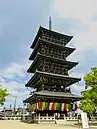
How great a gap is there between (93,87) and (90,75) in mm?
1944

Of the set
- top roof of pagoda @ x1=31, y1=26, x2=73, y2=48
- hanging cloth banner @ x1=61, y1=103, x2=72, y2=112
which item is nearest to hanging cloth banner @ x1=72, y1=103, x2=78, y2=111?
hanging cloth banner @ x1=61, y1=103, x2=72, y2=112

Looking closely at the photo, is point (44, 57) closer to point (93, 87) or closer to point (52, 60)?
point (52, 60)

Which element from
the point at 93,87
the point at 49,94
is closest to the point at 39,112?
the point at 49,94

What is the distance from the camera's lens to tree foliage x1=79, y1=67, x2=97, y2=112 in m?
27.4

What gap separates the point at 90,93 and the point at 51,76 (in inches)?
618

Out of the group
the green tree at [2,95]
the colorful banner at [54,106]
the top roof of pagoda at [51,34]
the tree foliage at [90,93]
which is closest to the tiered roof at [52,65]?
the top roof of pagoda at [51,34]

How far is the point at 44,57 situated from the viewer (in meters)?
44.0

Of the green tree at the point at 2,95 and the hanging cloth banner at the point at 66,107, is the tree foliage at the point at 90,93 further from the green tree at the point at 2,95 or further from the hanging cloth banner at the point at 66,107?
the green tree at the point at 2,95

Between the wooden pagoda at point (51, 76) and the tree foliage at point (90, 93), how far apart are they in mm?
12156

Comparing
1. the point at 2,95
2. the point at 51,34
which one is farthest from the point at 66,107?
the point at 51,34

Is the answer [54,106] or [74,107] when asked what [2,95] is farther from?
[74,107]

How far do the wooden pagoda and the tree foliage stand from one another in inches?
479

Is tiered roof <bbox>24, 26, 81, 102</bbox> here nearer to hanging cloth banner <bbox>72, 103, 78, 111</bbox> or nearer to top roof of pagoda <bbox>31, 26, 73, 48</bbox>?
top roof of pagoda <bbox>31, 26, 73, 48</bbox>

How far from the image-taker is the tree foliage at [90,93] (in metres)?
27.4
